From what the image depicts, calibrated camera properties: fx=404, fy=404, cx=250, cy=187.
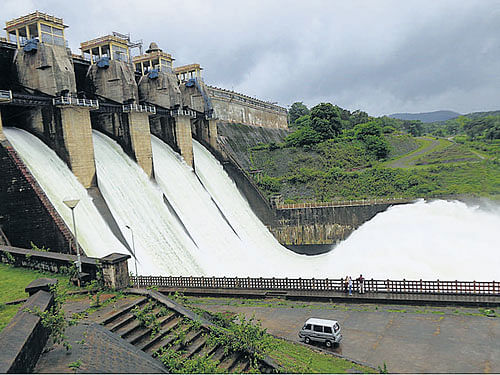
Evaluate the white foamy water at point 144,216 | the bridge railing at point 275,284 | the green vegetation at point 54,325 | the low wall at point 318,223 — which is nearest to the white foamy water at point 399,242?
the low wall at point 318,223

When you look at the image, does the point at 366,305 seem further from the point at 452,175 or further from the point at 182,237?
the point at 452,175

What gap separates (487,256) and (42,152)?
31.7 meters

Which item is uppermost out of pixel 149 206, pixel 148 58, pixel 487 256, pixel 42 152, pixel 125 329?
pixel 148 58

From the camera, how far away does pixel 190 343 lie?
10867 mm

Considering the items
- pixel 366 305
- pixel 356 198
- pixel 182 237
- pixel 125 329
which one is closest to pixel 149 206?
pixel 182 237

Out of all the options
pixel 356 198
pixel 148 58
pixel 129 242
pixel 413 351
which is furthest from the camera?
pixel 356 198

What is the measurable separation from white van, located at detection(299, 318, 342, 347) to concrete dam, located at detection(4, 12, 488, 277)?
35.0ft

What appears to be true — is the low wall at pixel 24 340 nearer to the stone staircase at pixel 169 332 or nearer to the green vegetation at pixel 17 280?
the stone staircase at pixel 169 332

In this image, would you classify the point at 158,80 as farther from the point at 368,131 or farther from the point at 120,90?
the point at 368,131

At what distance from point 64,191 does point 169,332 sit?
15844 millimetres

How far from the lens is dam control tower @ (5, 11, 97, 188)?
25.9m

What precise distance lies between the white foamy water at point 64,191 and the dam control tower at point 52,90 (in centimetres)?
83

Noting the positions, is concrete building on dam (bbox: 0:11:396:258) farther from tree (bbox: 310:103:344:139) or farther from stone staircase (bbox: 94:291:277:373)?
tree (bbox: 310:103:344:139)

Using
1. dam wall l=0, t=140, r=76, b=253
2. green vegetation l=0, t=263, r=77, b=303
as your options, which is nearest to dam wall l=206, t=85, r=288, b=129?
dam wall l=0, t=140, r=76, b=253
